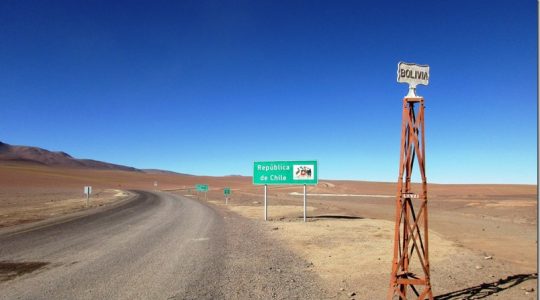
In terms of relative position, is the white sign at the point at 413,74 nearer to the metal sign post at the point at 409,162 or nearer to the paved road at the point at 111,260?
the metal sign post at the point at 409,162

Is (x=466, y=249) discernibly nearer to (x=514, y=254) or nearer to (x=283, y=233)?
(x=514, y=254)

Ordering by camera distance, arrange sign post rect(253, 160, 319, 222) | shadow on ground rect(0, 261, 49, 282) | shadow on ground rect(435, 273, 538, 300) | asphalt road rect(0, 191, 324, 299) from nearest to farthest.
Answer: shadow on ground rect(435, 273, 538, 300), asphalt road rect(0, 191, 324, 299), shadow on ground rect(0, 261, 49, 282), sign post rect(253, 160, 319, 222)

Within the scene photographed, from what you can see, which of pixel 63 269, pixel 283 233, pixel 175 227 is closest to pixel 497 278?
pixel 63 269

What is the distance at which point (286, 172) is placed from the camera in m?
27.5

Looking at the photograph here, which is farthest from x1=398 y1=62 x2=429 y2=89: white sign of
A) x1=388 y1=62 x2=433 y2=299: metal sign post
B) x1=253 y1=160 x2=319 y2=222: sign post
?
x1=253 y1=160 x2=319 y2=222: sign post

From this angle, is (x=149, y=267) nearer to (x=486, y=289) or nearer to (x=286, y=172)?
(x=486, y=289)

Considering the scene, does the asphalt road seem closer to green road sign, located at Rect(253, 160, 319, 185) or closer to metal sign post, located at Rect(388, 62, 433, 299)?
metal sign post, located at Rect(388, 62, 433, 299)

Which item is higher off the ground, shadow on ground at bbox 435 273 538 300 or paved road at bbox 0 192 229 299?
shadow on ground at bbox 435 273 538 300

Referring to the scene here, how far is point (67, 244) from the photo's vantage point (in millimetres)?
15117

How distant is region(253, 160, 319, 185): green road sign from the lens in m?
26.8

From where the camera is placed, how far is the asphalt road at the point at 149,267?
845 cm

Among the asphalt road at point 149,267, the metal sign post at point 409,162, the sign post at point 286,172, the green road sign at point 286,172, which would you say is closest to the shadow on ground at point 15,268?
the asphalt road at point 149,267

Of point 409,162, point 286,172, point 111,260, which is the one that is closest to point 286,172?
point 286,172

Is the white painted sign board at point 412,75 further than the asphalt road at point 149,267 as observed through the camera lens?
No
